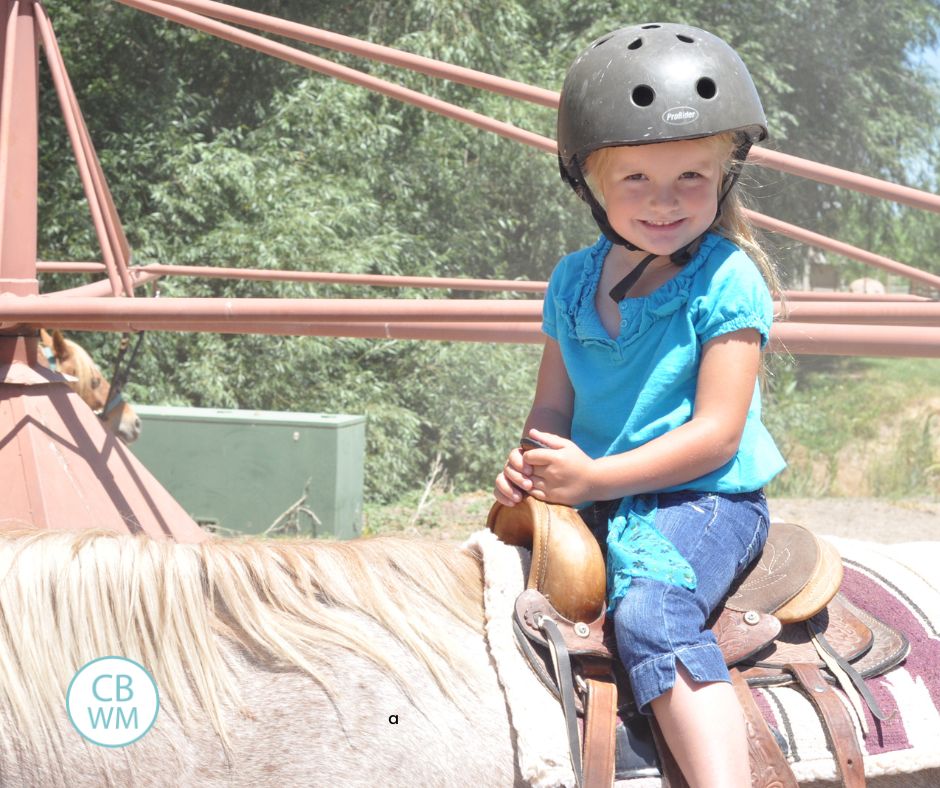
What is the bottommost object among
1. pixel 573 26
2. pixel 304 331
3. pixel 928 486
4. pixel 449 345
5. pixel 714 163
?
pixel 928 486

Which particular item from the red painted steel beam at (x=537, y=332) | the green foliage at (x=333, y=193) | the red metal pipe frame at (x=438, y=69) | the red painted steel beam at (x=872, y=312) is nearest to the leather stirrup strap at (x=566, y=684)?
the red painted steel beam at (x=537, y=332)

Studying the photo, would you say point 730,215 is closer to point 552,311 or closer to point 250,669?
point 552,311

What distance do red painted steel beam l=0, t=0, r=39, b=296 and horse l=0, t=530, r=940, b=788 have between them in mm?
1622

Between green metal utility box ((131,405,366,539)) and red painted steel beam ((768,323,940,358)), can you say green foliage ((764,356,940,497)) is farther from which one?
red painted steel beam ((768,323,940,358))

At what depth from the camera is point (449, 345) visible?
34.3 feet

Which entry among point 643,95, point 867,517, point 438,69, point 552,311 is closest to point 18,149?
point 438,69

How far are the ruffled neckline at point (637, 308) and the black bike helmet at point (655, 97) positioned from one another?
0.03 m

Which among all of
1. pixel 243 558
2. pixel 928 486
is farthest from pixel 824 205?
pixel 243 558

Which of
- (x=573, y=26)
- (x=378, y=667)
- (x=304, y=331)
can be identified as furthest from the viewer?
(x=573, y=26)

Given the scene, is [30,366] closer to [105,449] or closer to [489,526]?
[105,449]

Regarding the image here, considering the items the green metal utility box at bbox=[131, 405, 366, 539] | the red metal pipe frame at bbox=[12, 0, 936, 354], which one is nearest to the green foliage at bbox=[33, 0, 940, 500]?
the green metal utility box at bbox=[131, 405, 366, 539]

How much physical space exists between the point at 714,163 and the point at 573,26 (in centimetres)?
1161

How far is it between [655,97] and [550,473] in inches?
24.9

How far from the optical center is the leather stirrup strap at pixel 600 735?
4.78ft
